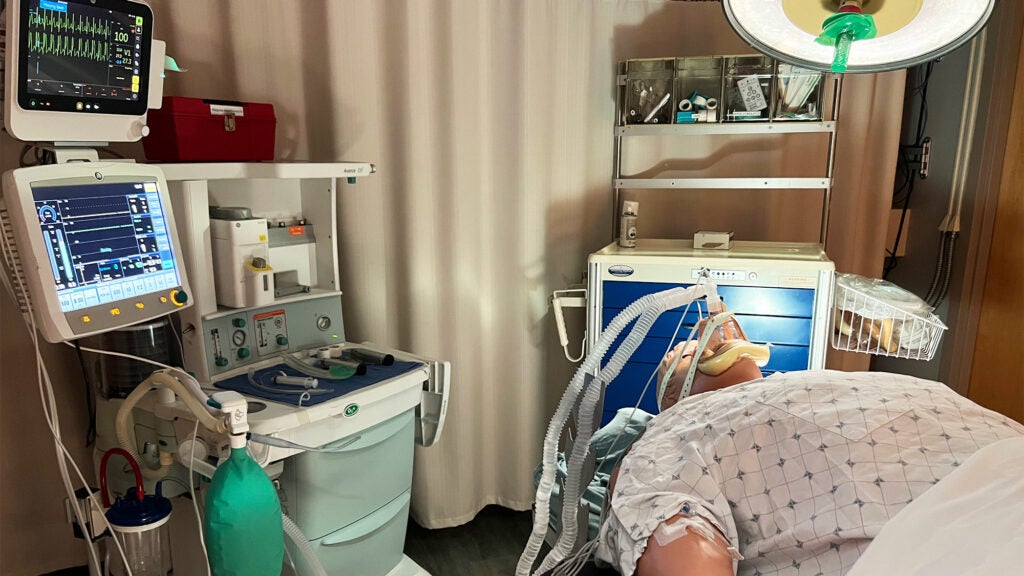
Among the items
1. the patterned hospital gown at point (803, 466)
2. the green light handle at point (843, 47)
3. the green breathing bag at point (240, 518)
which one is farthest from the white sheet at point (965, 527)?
the green breathing bag at point (240, 518)

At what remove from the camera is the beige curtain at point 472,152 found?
2025mm

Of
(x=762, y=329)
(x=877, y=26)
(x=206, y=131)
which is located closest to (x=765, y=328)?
(x=762, y=329)

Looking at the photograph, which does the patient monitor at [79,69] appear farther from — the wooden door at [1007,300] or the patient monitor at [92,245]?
the wooden door at [1007,300]

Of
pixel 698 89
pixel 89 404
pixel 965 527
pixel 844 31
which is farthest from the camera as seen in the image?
pixel 698 89

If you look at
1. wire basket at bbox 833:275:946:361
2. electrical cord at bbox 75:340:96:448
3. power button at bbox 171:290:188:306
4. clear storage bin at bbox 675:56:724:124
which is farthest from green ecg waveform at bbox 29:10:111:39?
wire basket at bbox 833:275:946:361

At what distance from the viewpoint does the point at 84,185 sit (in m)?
1.25

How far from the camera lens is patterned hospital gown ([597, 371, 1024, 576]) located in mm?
881

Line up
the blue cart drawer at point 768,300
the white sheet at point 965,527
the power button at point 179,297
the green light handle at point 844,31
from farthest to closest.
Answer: the blue cart drawer at point 768,300
the power button at point 179,297
the green light handle at point 844,31
the white sheet at point 965,527

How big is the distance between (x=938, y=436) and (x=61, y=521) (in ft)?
7.37

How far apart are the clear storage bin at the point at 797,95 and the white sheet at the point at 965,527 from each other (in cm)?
150

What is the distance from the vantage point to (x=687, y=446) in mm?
1067

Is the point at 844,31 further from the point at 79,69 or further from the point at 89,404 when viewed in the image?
the point at 89,404

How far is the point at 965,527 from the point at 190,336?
157cm

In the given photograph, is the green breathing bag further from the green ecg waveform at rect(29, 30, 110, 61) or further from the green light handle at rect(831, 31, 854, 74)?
the green light handle at rect(831, 31, 854, 74)
